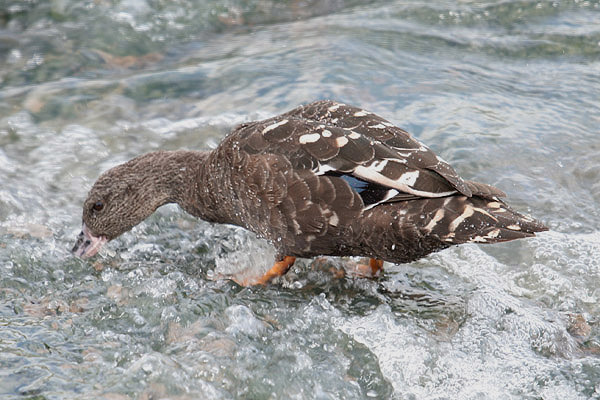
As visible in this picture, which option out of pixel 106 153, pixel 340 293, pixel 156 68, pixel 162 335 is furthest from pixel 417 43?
pixel 162 335

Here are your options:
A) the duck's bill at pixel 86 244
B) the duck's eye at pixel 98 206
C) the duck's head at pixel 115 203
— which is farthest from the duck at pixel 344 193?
the duck's bill at pixel 86 244

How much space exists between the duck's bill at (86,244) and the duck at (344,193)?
2.81 ft

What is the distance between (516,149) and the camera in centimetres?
648

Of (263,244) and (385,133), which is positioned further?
(263,244)

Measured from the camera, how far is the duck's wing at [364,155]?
4.12m

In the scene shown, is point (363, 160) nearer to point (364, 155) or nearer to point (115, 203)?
point (364, 155)

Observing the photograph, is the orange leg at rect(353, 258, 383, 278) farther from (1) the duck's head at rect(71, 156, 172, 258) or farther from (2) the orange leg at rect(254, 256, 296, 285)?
(1) the duck's head at rect(71, 156, 172, 258)

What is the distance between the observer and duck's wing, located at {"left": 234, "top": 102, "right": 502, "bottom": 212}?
4.12m

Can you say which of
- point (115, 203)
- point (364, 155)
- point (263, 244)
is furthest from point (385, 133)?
point (115, 203)

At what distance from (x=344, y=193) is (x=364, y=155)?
257 millimetres

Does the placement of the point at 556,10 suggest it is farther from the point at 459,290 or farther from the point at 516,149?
the point at 459,290

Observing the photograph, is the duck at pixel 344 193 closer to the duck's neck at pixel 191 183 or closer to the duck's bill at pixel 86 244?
the duck's neck at pixel 191 183

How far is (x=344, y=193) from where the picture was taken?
4.21 m

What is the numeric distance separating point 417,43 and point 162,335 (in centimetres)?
565
